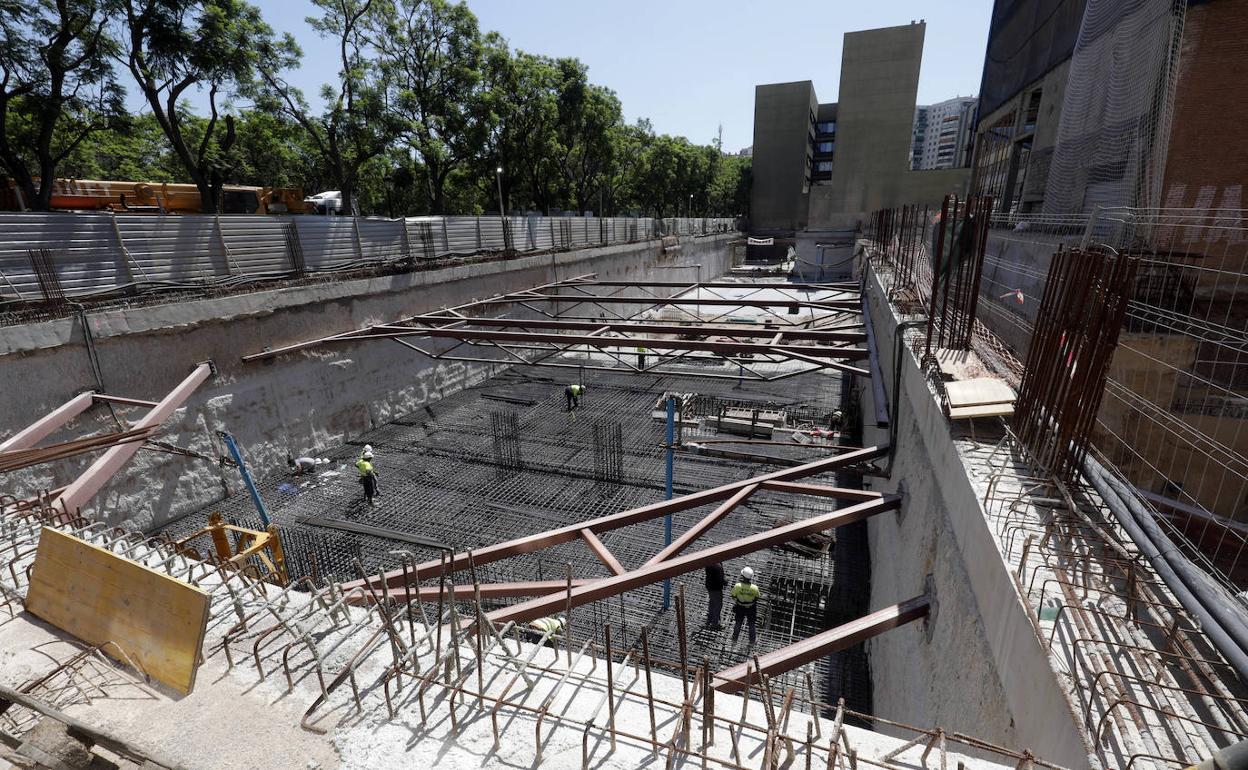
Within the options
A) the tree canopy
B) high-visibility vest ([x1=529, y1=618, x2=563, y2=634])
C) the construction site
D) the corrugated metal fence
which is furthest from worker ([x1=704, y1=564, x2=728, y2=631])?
the tree canopy

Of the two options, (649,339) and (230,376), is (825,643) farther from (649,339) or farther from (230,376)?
(230,376)

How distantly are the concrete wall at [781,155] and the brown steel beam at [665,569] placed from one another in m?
67.2

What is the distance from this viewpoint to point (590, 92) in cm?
3400

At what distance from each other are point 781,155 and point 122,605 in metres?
72.5

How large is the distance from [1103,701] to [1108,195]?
58.7 ft

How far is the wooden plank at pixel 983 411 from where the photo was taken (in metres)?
4.88

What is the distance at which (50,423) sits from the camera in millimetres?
8242

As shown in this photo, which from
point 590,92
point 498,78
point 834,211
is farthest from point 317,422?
point 834,211

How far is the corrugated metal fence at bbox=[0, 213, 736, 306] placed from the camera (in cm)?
951

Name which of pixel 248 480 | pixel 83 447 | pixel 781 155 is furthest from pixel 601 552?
pixel 781 155

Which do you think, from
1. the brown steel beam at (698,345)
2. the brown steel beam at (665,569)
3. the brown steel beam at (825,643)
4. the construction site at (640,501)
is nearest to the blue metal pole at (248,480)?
the construction site at (640,501)

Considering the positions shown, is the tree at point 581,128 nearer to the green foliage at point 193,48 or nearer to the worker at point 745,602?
the green foliage at point 193,48

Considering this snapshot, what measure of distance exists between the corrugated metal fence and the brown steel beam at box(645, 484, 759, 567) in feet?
38.5

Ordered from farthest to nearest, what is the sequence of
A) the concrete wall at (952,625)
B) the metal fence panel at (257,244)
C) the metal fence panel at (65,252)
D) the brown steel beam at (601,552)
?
1. the metal fence panel at (257,244)
2. the metal fence panel at (65,252)
3. the brown steel beam at (601,552)
4. the concrete wall at (952,625)
